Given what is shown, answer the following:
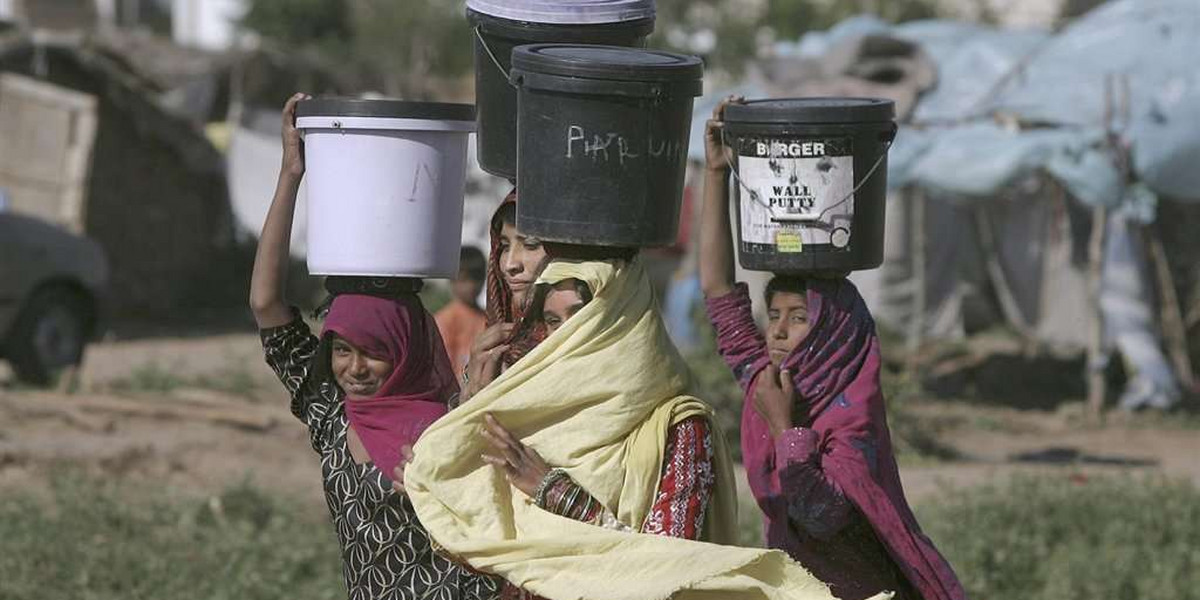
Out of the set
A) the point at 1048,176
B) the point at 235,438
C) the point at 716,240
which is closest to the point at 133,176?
the point at 235,438

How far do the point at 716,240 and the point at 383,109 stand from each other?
2.59ft

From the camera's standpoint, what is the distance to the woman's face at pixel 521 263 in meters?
3.46

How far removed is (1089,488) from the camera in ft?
26.7

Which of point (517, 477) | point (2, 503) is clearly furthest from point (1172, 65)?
point (517, 477)

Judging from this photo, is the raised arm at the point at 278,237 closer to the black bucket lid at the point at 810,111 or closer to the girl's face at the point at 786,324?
the black bucket lid at the point at 810,111

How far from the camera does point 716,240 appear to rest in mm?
3957

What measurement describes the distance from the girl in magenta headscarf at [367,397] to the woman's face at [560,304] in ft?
1.66

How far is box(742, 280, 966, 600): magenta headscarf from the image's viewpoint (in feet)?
11.7

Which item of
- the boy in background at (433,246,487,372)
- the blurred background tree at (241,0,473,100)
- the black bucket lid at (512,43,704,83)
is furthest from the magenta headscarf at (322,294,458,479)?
the blurred background tree at (241,0,473,100)

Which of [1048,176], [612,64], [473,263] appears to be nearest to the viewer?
[612,64]

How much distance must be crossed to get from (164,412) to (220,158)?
27.9 feet

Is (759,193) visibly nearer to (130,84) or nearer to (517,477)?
(517,477)

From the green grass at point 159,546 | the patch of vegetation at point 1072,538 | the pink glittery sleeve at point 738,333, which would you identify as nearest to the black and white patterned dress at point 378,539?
the pink glittery sleeve at point 738,333

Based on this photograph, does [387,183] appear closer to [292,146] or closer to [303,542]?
[292,146]
